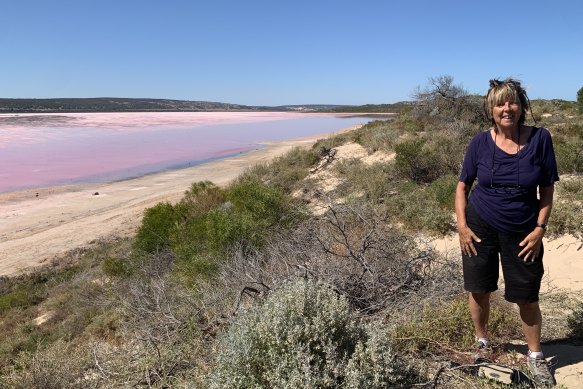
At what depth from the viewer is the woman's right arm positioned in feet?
8.60

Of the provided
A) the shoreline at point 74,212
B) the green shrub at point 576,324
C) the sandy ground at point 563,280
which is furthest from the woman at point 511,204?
the shoreline at point 74,212

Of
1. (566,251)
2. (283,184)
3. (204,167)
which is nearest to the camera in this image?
(566,251)

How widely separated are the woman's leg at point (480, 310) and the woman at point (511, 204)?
64 mm

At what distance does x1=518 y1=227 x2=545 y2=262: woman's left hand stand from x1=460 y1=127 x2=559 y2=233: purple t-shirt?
0.05 m

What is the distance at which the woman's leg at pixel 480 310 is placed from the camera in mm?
2730

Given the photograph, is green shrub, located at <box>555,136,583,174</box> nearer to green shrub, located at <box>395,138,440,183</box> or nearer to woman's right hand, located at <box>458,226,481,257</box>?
green shrub, located at <box>395,138,440,183</box>

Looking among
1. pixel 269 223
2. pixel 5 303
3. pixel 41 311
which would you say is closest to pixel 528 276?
pixel 269 223

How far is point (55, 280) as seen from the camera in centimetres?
957

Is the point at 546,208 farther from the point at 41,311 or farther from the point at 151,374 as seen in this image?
the point at 41,311

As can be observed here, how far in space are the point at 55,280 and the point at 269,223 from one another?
19.8 ft

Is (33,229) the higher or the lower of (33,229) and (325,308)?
the lower

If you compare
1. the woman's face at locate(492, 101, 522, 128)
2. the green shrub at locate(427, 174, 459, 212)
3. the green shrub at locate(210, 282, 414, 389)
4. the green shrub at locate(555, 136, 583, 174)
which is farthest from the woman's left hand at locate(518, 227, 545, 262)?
the green shrub at locate(555, 136, 583, 174)

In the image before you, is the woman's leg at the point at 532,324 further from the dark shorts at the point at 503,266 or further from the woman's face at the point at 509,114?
the woman's face at the point at 509,114

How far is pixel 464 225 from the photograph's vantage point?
2645mm
